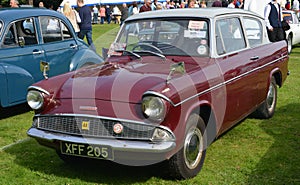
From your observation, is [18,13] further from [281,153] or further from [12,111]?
[281,153]

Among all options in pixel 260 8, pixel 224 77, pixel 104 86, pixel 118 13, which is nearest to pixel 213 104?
pixel 224 77

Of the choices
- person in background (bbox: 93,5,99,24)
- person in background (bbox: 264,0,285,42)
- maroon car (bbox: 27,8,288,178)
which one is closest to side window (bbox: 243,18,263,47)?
maroon car (bbox: 27,8,288,178)

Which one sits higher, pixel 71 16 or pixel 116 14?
pixel 71 16

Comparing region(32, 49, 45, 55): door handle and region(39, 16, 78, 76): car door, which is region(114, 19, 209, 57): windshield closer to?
region(32, 49, 45, 55): door handle

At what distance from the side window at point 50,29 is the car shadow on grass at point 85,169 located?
2920 mm

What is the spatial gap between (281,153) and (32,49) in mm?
4407

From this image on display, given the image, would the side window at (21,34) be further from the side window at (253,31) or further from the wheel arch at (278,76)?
the wheel arch at (278,76)

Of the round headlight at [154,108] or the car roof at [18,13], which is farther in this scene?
the car roof at [18,13]

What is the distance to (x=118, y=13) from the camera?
37.3 metres

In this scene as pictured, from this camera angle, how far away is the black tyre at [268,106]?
254 inches

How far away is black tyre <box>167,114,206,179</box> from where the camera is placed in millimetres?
4117

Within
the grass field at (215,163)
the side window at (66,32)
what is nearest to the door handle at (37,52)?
the side window at (66,32)

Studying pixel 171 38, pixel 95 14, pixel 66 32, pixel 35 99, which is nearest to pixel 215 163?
pixel 171 38

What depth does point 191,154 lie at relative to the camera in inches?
170
